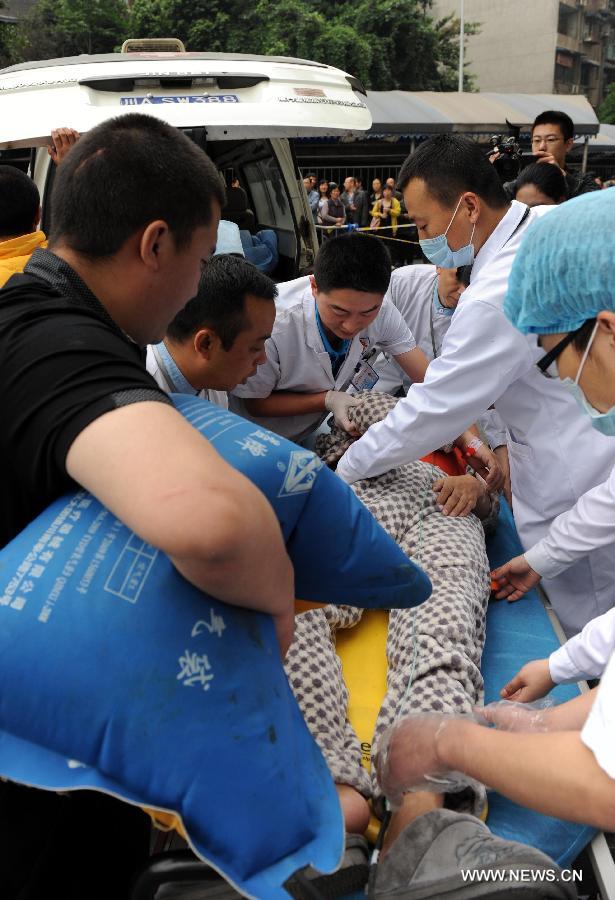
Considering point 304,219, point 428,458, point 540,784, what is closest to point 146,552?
point 540,784

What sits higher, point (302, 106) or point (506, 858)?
point (302, 106)

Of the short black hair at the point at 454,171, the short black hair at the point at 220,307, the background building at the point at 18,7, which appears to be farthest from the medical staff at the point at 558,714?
the background building at the point at 18,7

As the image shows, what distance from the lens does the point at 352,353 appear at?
10.7 feet

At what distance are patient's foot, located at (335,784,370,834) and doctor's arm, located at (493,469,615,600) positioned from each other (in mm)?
947

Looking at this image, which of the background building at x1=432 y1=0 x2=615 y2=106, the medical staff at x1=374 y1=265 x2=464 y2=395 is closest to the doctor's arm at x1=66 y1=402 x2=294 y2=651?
the medical staff at x1=374 y1=265 x2=464 y2=395

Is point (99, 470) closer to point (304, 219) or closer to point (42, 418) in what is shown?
point (42, 418)

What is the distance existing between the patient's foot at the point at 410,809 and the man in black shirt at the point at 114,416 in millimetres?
527

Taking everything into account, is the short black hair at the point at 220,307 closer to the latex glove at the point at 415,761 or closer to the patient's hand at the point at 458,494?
the patient's hand at the point at 458,494

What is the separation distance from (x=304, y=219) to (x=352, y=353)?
1831mm

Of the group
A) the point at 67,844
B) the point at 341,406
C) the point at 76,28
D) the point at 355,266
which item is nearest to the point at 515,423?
the point at 341,406

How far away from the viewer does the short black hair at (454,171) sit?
244 cm

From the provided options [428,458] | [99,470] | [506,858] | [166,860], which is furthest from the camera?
[428,458]

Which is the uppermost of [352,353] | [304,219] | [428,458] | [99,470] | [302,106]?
[302,106]

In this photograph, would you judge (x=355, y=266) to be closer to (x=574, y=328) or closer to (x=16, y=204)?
(x=16, y=204)
